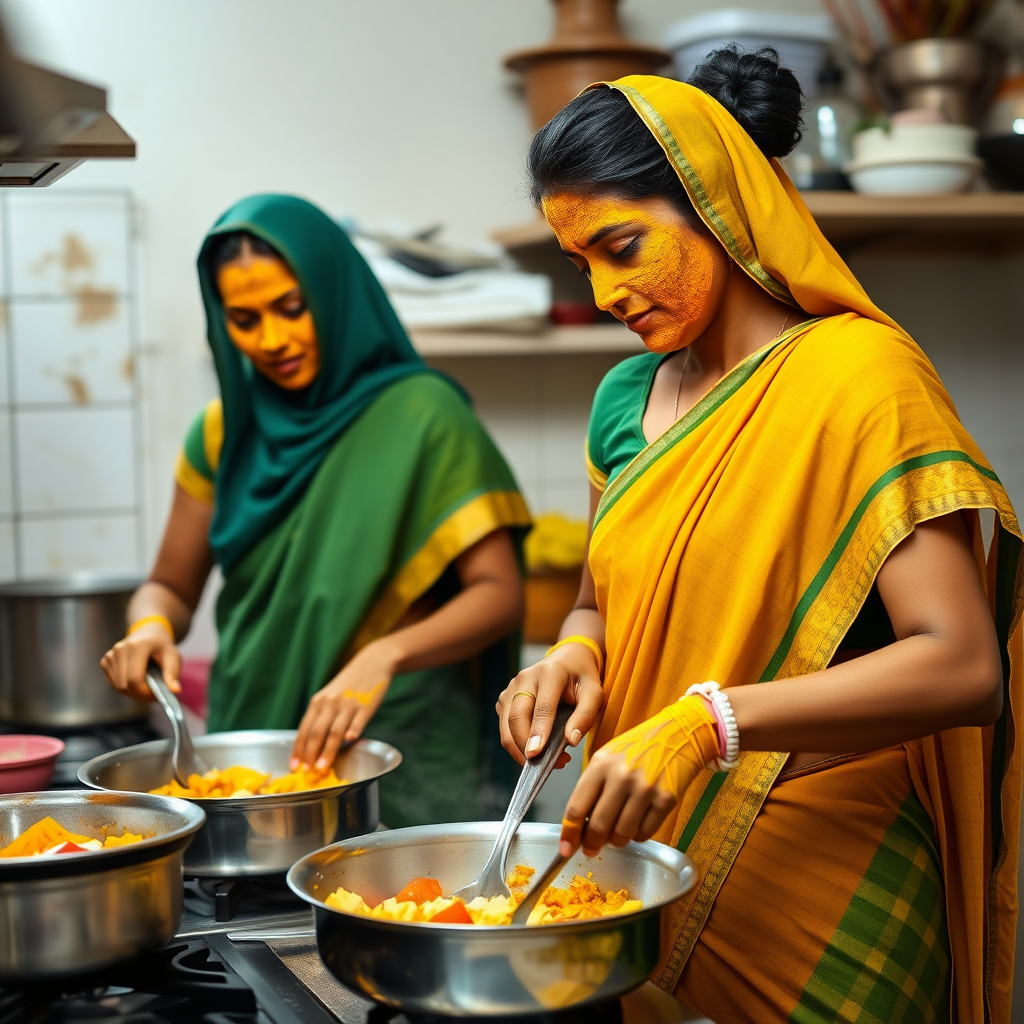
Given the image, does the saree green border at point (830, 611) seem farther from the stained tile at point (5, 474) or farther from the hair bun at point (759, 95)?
the stained tile at point (5, 474)

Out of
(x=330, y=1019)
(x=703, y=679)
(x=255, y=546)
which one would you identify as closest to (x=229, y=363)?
(x=255, y=546)

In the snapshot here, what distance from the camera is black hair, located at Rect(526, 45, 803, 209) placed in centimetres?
114

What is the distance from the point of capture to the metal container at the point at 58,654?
1.89m

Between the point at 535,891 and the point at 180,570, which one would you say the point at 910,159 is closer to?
the point at 180,570

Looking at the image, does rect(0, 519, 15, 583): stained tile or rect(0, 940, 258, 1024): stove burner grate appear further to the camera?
rect(0, 519, 15, 583): stained tile

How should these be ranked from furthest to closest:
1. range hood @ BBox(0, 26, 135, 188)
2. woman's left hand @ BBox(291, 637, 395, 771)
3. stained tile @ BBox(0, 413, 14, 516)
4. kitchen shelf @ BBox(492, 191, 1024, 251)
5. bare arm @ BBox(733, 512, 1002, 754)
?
stained tile @ BBox(0, 413, 14, 516), kitchen shelf @ BBox(492, 191, 1024, 251), woman's left hand @ BBox(291, 637, 395, 771), bare arm @ BBox(733, 512, 1002, 754), range hood @ BBox(0, 26, 135, 188)

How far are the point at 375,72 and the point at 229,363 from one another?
1.14 m

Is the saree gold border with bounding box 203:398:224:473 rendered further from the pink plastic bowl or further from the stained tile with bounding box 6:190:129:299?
the stained tile with bounding box 6:190:129:299

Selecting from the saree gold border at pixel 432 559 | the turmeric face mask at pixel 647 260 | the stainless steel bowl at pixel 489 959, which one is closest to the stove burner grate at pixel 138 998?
the stainless steel bowl at pixel 489 959

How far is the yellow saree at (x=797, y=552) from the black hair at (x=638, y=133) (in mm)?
26

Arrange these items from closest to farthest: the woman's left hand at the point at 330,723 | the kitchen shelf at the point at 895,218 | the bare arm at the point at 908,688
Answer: the bare arm at the point at 908,688, the woman's left hand at the point at 330,723, the kitchen shelf at the point at 895,218

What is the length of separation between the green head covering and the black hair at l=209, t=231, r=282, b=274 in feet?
0.04

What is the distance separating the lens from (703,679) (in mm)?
1153

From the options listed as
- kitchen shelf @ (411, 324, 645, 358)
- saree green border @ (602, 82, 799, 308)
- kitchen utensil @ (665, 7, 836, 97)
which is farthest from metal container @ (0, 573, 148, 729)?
kitchen utensil @ (665, 7, 836, 97)
